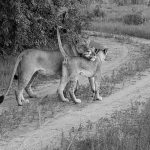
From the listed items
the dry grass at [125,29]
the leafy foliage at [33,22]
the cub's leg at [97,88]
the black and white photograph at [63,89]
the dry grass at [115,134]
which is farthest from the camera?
the dry grass at [125,29]

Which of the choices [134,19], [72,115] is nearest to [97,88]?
[72,115]

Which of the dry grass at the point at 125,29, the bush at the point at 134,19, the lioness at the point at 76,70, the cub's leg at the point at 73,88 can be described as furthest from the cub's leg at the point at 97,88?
the bush at the point at 134,19

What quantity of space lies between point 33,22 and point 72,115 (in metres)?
5.04

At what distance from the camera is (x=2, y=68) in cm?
1220

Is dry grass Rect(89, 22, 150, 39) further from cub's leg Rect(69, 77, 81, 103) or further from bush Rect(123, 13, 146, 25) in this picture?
cub's leg Rect(69, 77, 81, 103)

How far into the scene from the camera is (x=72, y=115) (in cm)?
803

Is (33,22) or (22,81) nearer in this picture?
(22,81)

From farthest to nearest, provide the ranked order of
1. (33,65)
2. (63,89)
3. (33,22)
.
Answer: (33,22)
(63,89)
(33,65)

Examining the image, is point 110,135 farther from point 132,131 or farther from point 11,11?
point 11,11

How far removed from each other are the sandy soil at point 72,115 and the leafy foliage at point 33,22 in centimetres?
183

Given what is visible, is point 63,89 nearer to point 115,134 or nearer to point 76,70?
point 76,70

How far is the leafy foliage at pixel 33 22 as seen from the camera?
11638mm

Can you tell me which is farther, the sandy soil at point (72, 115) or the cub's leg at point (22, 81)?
the cub's leg at point (22, 81)

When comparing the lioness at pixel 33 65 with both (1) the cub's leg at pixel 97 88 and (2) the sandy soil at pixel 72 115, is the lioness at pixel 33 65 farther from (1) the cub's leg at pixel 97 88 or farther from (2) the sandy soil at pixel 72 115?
(2) the sandy soil at pixel 72 115
